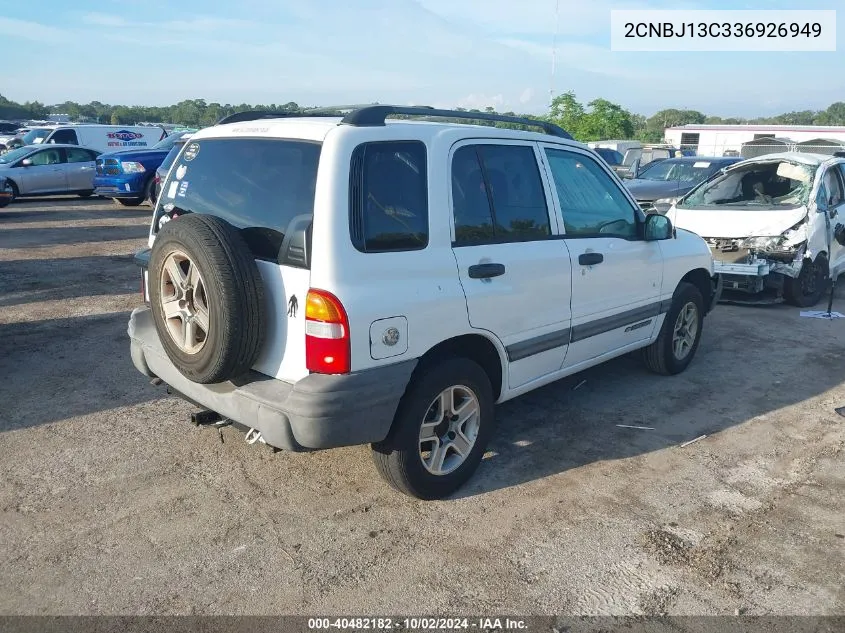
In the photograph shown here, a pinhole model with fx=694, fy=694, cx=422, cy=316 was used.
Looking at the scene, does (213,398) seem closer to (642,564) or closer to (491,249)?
(491,249)

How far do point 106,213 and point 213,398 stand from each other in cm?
1371

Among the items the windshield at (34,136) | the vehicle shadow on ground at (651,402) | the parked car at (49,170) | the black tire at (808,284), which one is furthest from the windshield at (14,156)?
the black tire at (808,284)

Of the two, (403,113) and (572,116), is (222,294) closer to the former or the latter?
(403,113)

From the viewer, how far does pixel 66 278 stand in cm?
884

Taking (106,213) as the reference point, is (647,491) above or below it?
below

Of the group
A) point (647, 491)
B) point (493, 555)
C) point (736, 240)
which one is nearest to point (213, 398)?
point (493, 555)

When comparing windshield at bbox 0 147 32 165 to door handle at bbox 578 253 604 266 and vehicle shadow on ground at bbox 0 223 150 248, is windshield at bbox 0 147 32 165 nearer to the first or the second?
vehicle shadow on ground at bbox 0 223 150 248

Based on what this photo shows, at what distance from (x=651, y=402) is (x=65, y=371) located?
4565 millimetres

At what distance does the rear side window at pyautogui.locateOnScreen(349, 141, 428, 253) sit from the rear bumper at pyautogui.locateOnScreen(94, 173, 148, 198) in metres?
14.1

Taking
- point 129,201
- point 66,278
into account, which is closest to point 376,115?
point 66,278

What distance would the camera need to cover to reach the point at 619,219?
479 centimetres

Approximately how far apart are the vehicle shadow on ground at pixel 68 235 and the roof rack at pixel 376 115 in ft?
27.5

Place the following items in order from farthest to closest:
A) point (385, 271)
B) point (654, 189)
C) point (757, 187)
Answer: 1. point (654, 189)
2. point (757, 187)
3. point (385, 271)

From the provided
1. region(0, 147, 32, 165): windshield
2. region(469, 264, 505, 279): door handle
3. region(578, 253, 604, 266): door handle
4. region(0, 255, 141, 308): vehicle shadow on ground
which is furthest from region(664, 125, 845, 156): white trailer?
region(469, 264, 505, 279): door handle
